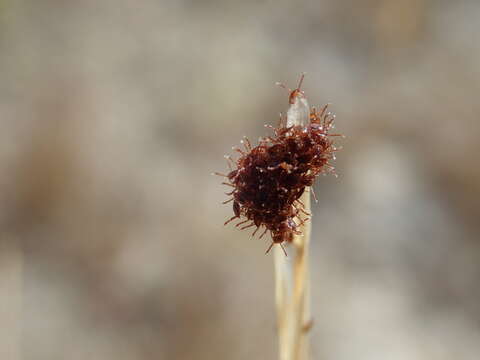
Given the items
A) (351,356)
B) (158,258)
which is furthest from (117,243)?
(351,356)

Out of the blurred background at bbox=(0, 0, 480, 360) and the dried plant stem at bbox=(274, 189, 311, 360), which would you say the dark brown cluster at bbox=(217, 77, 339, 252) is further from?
the blurred background at bbox=(0, 0, 480, 360)

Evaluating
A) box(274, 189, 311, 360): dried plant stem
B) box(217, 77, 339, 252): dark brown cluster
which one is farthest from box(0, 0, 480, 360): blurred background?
box(217, 77, 339, 252): dark brown cluster

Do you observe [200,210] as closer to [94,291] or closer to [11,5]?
[94,291]

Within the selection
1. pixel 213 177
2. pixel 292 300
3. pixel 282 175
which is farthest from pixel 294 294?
pixel 213 177

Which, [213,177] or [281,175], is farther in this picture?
[213,177]

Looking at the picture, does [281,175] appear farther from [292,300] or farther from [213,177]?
[213,177]

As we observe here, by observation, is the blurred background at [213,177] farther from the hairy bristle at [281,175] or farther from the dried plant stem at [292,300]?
the hairy bristle at [281,175]
